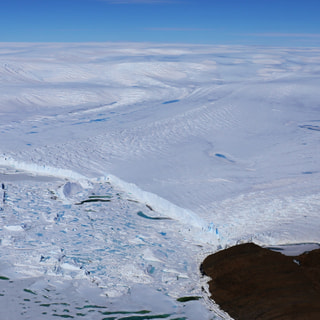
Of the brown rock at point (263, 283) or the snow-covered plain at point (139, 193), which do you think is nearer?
the brown rock at point (263, 283)

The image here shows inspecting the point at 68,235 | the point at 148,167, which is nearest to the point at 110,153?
the point at 148,167

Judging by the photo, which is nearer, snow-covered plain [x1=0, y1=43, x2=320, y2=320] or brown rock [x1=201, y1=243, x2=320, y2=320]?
brown rock [x1=201, y1=243, x2=320, y2=320]

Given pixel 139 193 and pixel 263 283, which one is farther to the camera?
pixel 139 193

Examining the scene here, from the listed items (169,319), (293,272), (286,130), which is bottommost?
(169,319)

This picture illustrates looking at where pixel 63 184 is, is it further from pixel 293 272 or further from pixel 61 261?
pixel 293 272
